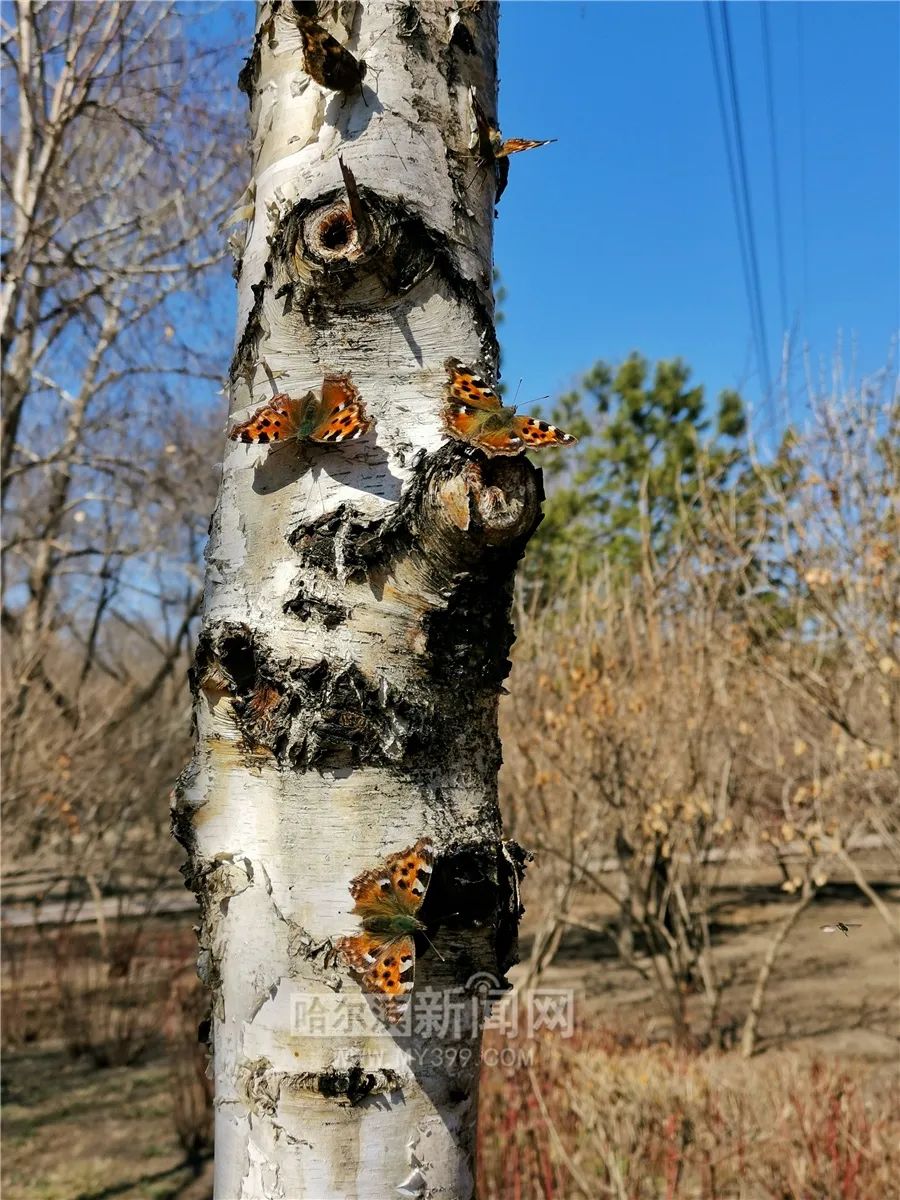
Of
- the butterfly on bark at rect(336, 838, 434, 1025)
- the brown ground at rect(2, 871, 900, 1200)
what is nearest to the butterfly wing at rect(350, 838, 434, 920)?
the butterfly on bark at rect(336, 838, 434, 1025)

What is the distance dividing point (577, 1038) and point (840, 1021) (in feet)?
11.5

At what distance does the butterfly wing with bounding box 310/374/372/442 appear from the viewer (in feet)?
3.02

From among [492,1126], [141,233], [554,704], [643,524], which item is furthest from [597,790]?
[141,233]

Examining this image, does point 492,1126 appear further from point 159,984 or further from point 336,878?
point 159,984

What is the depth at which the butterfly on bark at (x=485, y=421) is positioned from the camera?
0.89 meters

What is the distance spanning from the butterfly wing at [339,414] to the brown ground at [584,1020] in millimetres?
4508

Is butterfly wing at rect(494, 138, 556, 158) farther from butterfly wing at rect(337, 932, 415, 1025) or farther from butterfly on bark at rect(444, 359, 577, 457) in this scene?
butterfly wing at rect(337, 932, 415, 1025)

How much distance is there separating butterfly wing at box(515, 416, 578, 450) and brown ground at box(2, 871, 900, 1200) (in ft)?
14.3

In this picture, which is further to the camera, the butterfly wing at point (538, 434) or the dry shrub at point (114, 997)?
the dry shrub at point (114, 997)

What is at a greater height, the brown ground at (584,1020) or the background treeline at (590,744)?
the background treeline at (590,744)

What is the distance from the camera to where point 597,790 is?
6.08 metres

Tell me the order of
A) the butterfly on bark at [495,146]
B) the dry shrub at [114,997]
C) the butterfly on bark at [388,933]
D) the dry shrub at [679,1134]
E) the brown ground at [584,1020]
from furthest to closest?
the dry shrub at [114,997] → the brown ground at [584,1020] → the dry shrub at [679,1134] → the butterfly on bark at [495,146] → the butterfly on bark at [388,933]

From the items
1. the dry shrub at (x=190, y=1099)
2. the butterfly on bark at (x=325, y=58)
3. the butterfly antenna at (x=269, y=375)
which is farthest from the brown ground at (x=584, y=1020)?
the butterfly on bark at (x=325, y=58)

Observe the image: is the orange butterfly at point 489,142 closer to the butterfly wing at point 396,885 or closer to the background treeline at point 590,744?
the butterfly wing at point 396,885
